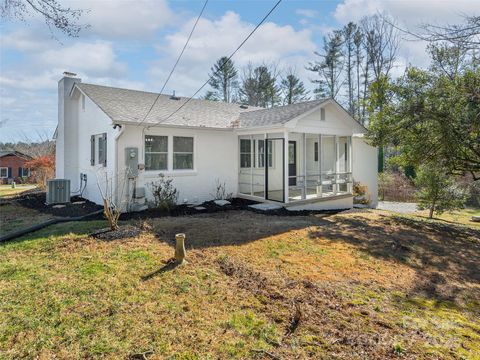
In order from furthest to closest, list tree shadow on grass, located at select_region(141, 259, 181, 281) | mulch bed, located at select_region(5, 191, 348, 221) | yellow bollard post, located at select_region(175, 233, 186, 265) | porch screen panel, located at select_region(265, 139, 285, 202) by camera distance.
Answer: porch screen panel, located at select_region(265, 139, 285, 202), mulch bed, located at select_region(5, 191, 348, 221), yellow bollard post, located at select_region(175, 233, 186, 265), tree shadow on grass, located at select_region(141, 259, 181, 281)

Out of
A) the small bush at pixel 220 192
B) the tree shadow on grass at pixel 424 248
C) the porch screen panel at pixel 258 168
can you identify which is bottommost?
the tree shadow on grass at pixel 424 248

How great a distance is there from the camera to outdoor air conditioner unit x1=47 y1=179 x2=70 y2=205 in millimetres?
11633

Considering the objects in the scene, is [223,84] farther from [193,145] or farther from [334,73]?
[193,145]

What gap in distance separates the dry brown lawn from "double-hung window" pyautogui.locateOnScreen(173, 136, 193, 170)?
455cm

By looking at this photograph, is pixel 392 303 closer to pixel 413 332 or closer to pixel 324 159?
pixel 413 332

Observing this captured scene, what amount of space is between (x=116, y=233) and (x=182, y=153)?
5.16m

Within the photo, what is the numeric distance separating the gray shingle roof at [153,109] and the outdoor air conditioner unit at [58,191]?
338cm

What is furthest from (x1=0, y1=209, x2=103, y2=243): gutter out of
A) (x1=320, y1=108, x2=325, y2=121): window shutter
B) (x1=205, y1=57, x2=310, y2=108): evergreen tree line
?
(x1=205, y1=57, x2=310, y2=108): evergreen tree line

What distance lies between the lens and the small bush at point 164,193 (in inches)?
408

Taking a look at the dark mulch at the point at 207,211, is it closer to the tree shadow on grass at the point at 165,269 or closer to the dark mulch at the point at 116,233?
the dark mulch at the point at 116,233

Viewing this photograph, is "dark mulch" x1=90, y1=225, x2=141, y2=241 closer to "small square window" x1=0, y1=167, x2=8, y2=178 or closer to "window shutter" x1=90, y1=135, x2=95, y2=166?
"window shutter" x1=90, y1=135, x2=95, y2=166

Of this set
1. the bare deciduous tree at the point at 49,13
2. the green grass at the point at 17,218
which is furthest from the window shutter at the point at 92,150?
the bare deciduous tree at the point at 49,13

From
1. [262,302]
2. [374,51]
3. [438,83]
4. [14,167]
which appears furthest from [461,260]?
[14,167]

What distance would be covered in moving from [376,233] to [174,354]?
696cm
